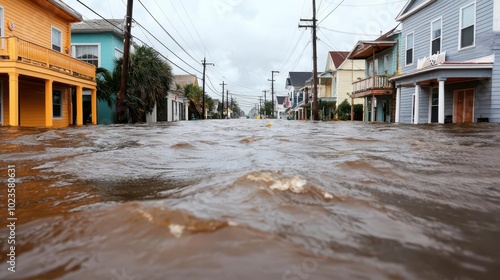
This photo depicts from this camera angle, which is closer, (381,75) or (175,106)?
(381,75)

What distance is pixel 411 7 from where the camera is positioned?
1800 cm

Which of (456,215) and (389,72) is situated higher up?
→ (389,72)

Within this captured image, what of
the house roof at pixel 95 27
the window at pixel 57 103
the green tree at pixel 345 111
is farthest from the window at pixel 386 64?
the window at pixel 57 103

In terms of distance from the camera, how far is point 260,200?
209 centimetres

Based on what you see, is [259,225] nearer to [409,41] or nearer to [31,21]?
[31,21]

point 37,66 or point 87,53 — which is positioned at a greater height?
point 87,53

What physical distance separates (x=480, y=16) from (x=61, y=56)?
15.2m

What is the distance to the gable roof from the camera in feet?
53.5

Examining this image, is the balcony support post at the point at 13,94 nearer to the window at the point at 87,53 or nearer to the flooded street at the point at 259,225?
the flooded street at the point at 259,225

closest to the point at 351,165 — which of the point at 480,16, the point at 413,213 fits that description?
the point at 413,213

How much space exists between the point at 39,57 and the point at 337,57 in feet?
94.1

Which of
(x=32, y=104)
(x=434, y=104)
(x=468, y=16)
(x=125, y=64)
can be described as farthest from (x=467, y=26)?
(x=32, y=104)

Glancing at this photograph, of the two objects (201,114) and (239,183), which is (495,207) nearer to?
(239,183)

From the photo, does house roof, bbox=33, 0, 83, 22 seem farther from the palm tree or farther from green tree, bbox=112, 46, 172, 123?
green tree, bbox=112, 46, 172, 123
